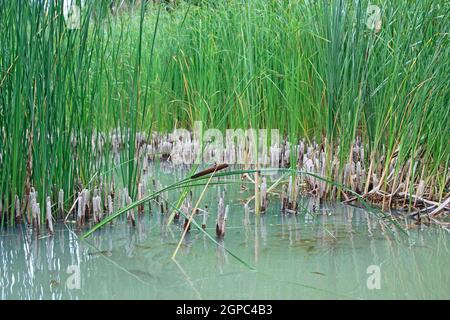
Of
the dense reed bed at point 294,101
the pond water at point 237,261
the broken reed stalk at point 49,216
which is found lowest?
the pond water at point 237,261

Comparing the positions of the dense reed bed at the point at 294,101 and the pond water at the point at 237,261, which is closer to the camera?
the pond water at the point at 237,261

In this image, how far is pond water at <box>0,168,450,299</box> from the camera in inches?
69.3

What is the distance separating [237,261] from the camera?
2.01 meters

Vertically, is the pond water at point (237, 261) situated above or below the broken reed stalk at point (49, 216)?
below

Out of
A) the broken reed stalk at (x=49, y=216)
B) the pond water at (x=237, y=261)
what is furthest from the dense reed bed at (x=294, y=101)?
the pond water at (x=237, y=261)

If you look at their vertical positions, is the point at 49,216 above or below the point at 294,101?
below

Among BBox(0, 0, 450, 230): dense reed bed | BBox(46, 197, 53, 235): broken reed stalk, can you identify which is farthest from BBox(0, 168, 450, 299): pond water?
BBox(0, 0, 450, 230): dense reed bed

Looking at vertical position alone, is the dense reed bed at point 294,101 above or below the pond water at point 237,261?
above

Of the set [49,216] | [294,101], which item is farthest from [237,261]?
[294,101]

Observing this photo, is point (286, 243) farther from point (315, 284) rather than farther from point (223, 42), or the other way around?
point (223, 42)

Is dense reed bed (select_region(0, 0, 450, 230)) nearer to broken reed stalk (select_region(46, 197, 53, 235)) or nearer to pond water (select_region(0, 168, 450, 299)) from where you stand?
broken reed stalk (select_region(46, 197, 53, 235))

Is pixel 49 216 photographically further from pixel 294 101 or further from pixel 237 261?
pixel 294 101

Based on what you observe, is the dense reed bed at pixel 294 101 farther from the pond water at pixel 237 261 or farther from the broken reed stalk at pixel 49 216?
the pond water at pixel 237 261

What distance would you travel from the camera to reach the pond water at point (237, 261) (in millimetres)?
1760
